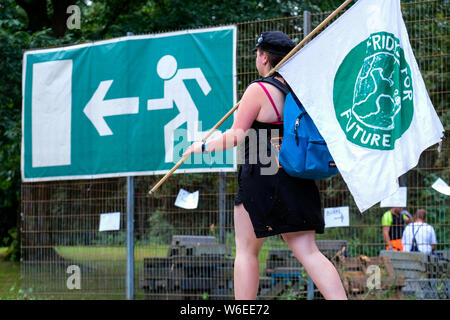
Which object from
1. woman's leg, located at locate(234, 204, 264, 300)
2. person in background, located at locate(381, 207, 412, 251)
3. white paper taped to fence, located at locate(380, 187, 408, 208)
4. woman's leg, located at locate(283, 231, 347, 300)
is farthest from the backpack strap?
person in background, located at locate(381, 207, 412, 251)

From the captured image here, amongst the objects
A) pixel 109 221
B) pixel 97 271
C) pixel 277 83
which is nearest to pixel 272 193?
pixel 277 83

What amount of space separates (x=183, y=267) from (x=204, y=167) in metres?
1.21

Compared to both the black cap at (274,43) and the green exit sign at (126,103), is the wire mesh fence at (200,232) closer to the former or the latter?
the green exit sign at (126,103)

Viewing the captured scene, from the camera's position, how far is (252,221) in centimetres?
379

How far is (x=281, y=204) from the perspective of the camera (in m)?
3.70

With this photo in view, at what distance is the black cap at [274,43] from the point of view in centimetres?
403

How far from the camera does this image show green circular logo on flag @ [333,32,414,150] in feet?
13.7

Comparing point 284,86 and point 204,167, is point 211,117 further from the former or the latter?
→ point 284,86

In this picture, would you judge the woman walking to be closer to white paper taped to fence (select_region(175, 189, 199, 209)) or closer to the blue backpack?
the blue backpack

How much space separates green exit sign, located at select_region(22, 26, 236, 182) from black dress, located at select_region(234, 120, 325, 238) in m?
2.74

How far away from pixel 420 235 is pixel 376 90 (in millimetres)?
3039

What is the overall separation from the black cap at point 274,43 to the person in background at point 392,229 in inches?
119

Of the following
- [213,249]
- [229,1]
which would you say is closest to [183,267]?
[213,249]

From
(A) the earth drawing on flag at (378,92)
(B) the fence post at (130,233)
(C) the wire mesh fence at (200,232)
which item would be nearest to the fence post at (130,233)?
(B) the fence post at (130,233)
